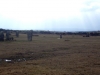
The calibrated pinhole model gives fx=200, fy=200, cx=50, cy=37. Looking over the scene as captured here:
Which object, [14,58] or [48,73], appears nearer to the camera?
[48,73]

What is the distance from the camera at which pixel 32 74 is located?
13.0 metres

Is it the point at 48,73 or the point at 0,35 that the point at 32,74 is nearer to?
the point at 48,73


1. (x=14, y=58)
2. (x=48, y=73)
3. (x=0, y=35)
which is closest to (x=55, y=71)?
(x=48, y=73)

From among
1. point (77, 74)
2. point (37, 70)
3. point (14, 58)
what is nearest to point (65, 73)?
point (77, 74)

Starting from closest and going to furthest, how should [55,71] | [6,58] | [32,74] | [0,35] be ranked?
[32,74] → [55,71] → [6,58] → [0,35]

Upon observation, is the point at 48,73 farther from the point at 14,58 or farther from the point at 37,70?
the point at 14,58

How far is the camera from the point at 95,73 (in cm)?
1359

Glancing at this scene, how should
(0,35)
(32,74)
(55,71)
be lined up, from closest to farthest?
(32,74)
(55,71)
(0,35)

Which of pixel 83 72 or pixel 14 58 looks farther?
pixel 14 58

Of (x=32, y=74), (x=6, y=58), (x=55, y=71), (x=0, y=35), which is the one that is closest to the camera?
(x=32, y=74)

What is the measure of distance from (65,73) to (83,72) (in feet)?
4.33

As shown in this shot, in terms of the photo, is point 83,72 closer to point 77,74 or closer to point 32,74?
point 77,74

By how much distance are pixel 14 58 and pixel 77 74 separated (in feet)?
30.0

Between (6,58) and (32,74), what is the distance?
26.3ft
